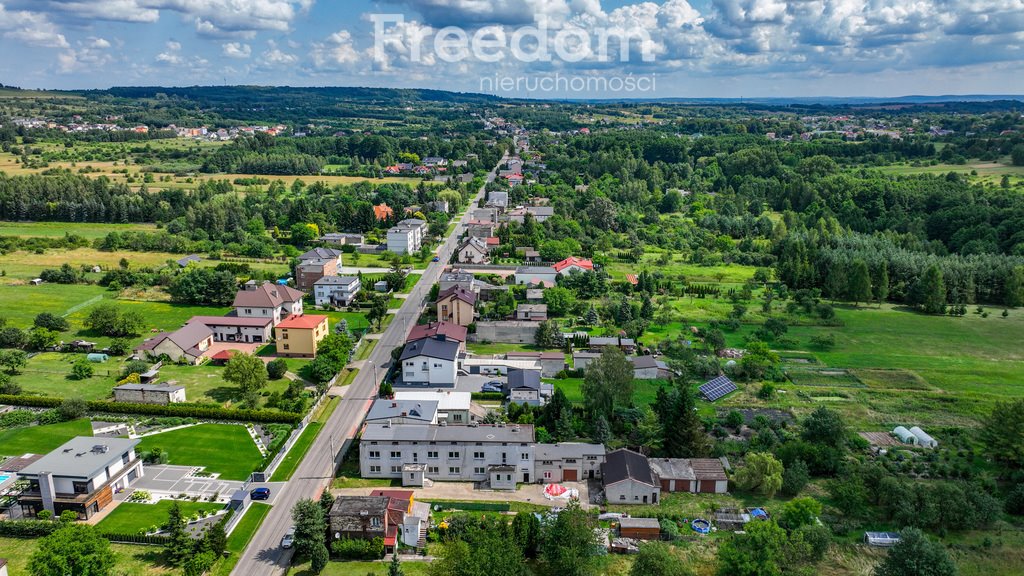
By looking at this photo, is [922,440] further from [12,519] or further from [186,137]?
Result: [186,137]

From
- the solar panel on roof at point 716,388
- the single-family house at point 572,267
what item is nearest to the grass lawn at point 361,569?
the solar panel on roof at point 716,388

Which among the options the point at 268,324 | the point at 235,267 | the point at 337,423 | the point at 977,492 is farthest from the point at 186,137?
the point at 977,492

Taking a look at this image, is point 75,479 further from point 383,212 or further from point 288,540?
point 383,212

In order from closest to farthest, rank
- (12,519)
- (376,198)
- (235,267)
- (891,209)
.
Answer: (12,519) → (235,267) → (891,209) → (376,198)

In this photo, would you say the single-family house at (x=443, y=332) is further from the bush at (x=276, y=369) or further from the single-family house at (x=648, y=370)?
the single-family house at (x=648, y=370)

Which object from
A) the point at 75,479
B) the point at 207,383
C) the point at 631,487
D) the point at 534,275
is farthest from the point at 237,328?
the point at 631,487

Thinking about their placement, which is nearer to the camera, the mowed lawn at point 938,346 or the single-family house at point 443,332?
the single-family house at point 443,332
